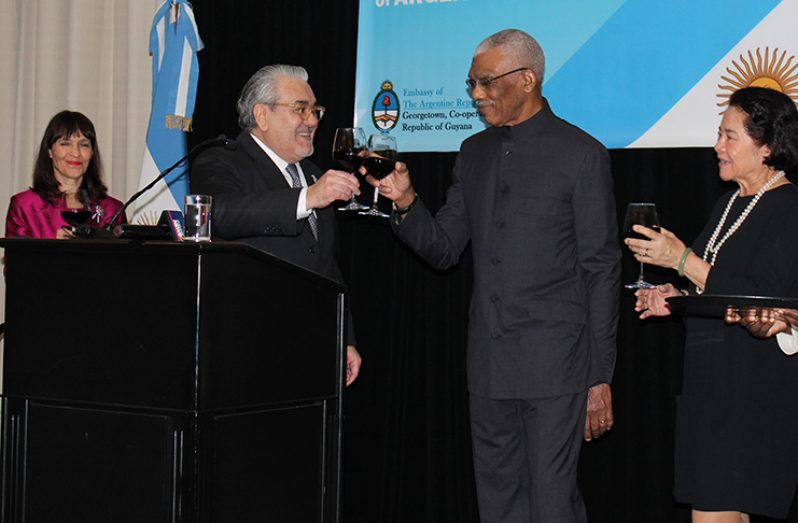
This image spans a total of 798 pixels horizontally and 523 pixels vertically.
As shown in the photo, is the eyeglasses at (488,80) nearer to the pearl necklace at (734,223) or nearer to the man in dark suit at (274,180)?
the man in dark suit at (274,180)

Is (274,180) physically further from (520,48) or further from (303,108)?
(520,48)

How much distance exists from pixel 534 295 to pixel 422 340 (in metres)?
1.59

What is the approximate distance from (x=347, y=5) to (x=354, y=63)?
0.31 metres

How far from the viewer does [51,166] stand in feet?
15.7

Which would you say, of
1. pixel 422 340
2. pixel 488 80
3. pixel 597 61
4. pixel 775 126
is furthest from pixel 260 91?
pixel 775 126

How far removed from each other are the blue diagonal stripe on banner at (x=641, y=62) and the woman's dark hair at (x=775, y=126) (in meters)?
0.86

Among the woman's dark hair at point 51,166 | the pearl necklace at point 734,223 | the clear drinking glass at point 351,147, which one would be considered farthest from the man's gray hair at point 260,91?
the pearl necklace at point 734,223

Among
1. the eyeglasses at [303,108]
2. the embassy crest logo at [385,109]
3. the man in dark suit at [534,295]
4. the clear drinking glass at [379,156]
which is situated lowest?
the man in dark suit at [534,295]

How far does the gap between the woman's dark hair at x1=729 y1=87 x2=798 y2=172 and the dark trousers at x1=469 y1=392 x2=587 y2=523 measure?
1.01m

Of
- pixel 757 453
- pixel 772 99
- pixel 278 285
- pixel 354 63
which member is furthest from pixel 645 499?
pixel 354 63

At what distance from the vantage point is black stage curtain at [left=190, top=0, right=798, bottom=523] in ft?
13.8

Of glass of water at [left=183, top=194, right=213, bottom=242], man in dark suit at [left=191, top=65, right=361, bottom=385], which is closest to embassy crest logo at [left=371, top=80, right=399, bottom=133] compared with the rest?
man in dark suit at [left=191, top=65, right=361, bottom=385]

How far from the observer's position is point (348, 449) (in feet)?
16.8

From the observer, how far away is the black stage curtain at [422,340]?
13.8 ft
